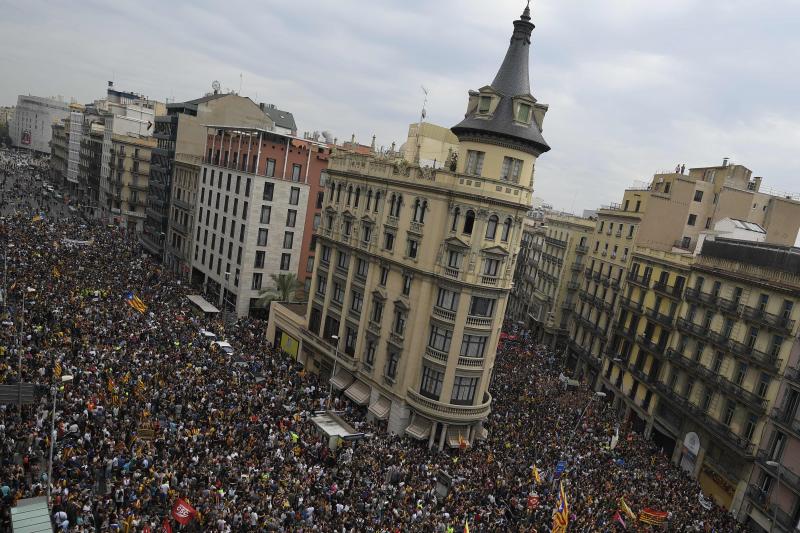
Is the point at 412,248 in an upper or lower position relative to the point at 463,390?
upper

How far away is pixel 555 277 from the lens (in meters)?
82.6

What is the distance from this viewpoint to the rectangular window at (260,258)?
66.8m

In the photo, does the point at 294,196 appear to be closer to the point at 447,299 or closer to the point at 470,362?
the point at 447,299

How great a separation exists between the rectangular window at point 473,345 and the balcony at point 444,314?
1747 mm

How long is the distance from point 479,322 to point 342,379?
1465 cm

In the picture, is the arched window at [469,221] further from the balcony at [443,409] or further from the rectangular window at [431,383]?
the balcony at [443,409]

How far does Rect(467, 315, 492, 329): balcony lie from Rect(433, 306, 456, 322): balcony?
47.1 inches

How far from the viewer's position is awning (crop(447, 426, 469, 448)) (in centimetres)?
4119

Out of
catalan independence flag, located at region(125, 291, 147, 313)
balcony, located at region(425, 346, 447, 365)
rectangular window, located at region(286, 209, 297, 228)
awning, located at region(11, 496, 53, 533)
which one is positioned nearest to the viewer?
awning, located at region(11, 496, 53, 533)

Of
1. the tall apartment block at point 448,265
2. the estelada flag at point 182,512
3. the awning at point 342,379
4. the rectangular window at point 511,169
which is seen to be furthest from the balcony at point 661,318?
the estelada flag at point 182,512

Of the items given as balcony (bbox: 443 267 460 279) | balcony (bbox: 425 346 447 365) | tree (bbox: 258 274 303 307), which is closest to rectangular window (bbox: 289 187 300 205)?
tree (bbox: 258 274 303 307)

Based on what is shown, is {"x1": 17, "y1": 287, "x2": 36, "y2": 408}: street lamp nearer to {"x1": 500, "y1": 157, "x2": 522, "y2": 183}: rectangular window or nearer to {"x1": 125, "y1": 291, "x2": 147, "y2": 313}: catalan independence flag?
{"x1": 125, "y1": 291, "x2": 147, "y2": 313}: catalan independence flag

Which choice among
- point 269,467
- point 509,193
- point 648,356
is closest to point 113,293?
point 269,467

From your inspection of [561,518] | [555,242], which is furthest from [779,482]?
[555,242]
